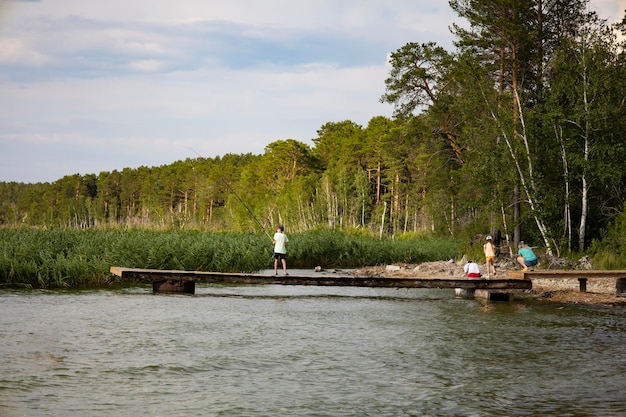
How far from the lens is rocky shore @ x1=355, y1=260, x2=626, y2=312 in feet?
64.8

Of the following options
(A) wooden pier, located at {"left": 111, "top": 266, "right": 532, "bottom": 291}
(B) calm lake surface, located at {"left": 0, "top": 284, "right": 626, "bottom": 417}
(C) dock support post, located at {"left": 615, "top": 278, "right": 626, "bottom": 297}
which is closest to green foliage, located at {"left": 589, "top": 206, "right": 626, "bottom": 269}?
(C) dock support post, located at {"left": 615, "top": 278, "right": 626, "bottom": 297}

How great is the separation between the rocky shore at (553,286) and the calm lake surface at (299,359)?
2.10m

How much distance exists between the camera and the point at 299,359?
10820 mm

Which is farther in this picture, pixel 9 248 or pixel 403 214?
pixel 403 214

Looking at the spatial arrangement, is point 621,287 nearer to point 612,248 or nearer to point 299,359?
point 612,248

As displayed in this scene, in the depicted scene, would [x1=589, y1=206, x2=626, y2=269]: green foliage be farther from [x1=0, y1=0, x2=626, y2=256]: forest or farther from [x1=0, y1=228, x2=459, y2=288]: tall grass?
[x1=0, y1=228, x2=459, y2=288]: tall grass

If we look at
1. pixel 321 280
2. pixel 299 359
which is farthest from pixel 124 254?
pixel 299 359

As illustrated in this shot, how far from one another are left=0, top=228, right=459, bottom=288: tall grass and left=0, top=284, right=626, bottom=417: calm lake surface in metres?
1.46

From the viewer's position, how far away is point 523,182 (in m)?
30.2

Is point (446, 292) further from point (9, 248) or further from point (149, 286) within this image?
point (9, 248)

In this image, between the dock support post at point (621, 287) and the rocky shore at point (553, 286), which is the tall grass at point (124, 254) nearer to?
the rocky shore at point (553, 286)

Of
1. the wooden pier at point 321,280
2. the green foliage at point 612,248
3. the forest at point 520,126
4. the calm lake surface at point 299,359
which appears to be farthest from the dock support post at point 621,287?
the forest at point 520,126

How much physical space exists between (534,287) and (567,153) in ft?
24.4

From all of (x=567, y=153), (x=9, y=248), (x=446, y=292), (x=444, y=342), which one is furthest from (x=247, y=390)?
(x=567, y=153)
